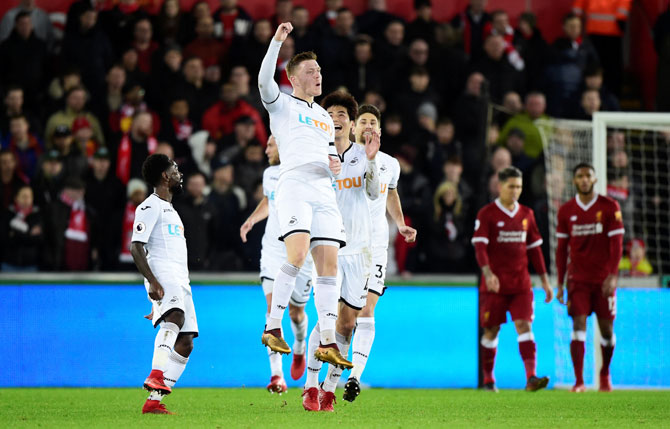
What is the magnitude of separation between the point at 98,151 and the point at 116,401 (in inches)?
196

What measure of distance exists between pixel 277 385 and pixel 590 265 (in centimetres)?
374

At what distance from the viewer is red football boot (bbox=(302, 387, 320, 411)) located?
8.22 m

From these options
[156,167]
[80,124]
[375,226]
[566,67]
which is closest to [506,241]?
[375,226]

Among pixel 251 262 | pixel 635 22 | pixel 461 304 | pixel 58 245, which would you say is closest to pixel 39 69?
pixel 58 245

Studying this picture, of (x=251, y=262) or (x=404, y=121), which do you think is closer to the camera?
(x=251, y=262)

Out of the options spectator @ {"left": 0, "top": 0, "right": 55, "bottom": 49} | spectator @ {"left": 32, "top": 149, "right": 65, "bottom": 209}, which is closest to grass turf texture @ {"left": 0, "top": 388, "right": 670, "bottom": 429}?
spectator @ {"left": 32, "top": 149, "right": 65, "bottom": 209}

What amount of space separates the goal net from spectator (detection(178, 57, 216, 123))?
4.62 metres

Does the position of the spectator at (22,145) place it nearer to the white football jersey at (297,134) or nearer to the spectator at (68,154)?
the spectator at (68,154)

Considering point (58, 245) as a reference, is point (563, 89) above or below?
above

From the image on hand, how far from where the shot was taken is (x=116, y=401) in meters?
9.84

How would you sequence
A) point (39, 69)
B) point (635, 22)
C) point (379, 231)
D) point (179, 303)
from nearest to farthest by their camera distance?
point (179, 303) → point (379, 231) → point (39, 69) → point (635, 22)

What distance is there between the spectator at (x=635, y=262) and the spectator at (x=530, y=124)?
191 cm

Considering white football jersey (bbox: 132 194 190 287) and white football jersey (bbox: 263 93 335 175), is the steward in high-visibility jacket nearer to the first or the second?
white football jersey (bbox: 263 93 335 175)

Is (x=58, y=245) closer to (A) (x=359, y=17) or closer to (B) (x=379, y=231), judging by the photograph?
(B) (x=379, y=231)
